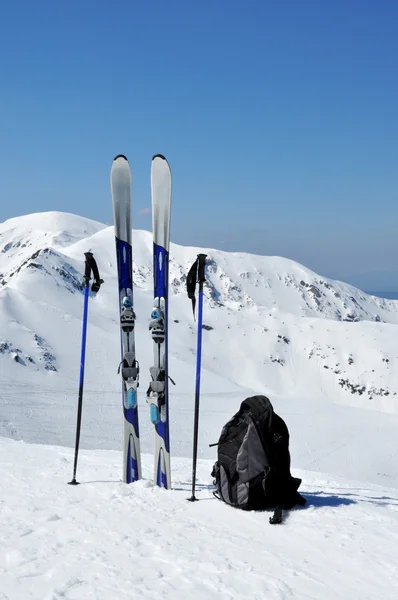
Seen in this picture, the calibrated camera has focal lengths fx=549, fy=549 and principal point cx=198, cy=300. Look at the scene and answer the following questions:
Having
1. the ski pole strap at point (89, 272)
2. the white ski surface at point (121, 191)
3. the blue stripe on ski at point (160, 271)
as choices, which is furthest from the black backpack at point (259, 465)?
the white ski surface at point (121, 191)

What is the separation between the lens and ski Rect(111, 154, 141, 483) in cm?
844

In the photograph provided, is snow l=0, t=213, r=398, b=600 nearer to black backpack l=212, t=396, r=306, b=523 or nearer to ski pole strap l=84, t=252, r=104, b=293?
black backpack l=212, t=396, r=306, b=523

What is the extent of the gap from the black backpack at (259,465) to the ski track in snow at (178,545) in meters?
0.20

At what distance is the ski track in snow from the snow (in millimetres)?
21

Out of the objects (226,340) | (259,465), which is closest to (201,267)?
(259,465)

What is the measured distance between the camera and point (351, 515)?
664 centimetres

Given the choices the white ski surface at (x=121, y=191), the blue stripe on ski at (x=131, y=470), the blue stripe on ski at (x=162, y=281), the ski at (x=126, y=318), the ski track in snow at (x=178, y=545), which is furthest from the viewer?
the white ski surface at (x=121, y=191)

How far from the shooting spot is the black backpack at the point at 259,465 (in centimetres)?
678

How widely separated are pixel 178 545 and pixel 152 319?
11.8ft

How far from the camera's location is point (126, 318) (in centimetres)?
867

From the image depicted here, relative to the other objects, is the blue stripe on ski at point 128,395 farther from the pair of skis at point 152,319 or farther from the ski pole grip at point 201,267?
the ski pole grip at point 201,267

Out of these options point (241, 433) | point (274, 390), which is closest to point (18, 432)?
point (241, 433)

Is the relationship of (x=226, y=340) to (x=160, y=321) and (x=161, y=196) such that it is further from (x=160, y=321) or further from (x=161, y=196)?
(x=160, y=321)

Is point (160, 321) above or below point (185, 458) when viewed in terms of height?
above
